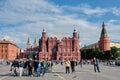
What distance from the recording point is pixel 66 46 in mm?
193500

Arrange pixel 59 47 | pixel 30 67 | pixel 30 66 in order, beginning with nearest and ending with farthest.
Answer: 1. pixel 30 67
2. pixel 30 66
3. pixel 59 47

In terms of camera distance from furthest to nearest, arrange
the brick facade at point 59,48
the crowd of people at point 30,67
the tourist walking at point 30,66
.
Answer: the brick facade at point 59,48, the tourist walking at point 30,66, the crowd of people at point 30,67

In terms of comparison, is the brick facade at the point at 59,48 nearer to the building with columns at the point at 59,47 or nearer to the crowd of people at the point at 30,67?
the building with columns at the point at 59,47

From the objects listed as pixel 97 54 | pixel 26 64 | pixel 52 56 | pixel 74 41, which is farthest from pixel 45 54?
pixel 26 64

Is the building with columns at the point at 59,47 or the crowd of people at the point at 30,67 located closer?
the crowd of people at the point at 30,67

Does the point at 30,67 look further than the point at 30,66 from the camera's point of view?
No

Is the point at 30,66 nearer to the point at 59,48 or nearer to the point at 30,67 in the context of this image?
the point at 30,67

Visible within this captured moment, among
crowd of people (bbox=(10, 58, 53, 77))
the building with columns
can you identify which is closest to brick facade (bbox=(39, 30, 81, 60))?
the building with columns

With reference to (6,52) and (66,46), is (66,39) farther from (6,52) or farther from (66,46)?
(6,52)

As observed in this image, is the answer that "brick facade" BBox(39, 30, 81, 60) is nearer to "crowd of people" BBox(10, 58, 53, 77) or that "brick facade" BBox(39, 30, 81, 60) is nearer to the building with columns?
the building with columns

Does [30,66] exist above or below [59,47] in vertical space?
below

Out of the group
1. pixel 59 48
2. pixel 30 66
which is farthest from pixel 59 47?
pixel 30 66

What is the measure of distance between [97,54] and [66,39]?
2621cm

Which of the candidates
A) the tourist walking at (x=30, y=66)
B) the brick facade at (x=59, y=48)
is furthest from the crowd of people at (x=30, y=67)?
the brick facade at (x=59, y=48)
